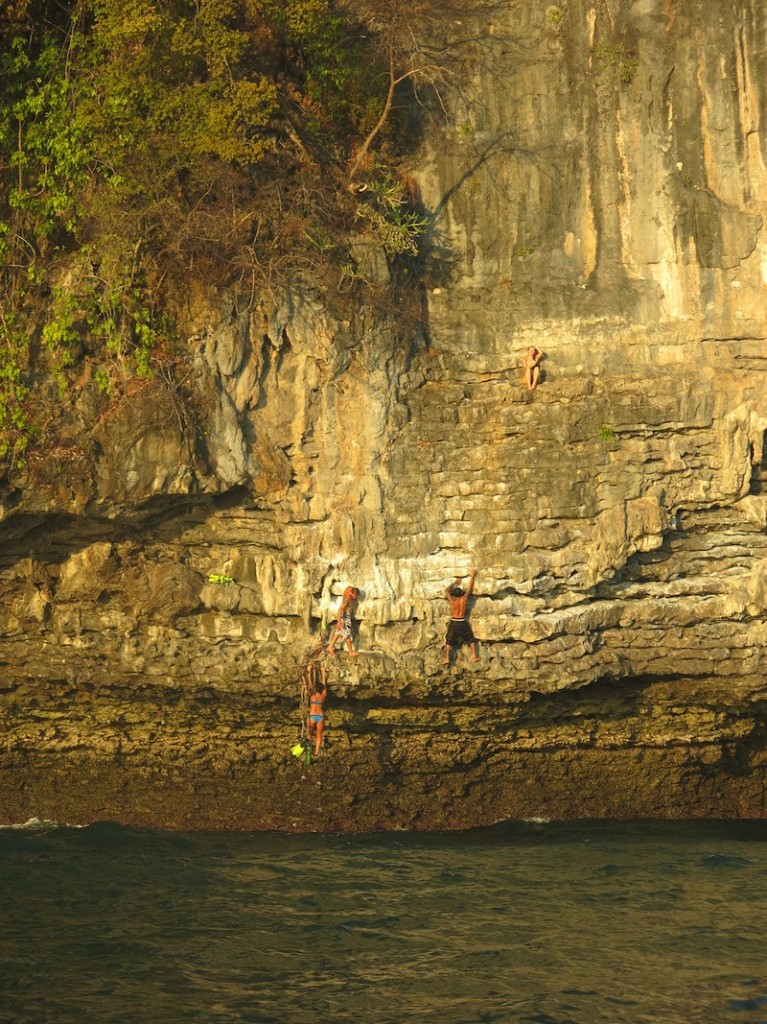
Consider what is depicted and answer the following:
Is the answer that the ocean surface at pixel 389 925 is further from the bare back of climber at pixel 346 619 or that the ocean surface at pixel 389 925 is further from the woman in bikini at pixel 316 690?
the bare back of climber at pixel 346 619

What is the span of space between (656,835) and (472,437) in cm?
436

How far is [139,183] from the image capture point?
1144 centimetres

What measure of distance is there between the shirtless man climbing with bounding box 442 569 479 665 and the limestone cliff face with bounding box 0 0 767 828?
12cm

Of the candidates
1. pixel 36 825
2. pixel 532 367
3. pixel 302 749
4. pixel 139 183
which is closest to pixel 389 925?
pixel 302 749

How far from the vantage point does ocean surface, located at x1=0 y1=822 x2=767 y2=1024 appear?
30.7ft

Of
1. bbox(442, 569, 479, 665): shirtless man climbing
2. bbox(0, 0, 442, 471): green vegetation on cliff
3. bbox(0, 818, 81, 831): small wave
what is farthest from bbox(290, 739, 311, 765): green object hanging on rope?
bbox(0, 0, 442, 471): green vegetation on cliff

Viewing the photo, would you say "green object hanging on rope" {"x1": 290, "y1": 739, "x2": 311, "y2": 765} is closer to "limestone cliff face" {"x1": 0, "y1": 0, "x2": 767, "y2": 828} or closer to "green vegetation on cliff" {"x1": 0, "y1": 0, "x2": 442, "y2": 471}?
"limestone cliff face" {"x1": 0, "y1": 0, "x2": 767, "y2": 828}

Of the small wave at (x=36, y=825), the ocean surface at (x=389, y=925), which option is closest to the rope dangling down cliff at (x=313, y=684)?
the ocean surface at (x=389, y=925)

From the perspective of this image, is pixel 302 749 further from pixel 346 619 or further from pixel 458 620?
pixel 458 620

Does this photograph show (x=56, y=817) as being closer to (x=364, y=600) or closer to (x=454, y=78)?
(x=364, y=600)

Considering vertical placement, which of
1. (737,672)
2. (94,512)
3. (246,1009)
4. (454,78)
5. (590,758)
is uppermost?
(454,78)

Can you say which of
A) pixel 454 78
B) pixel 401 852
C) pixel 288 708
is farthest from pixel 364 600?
pixel 454 78

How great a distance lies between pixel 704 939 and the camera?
34.0 ft

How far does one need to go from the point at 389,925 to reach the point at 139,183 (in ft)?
22.1
